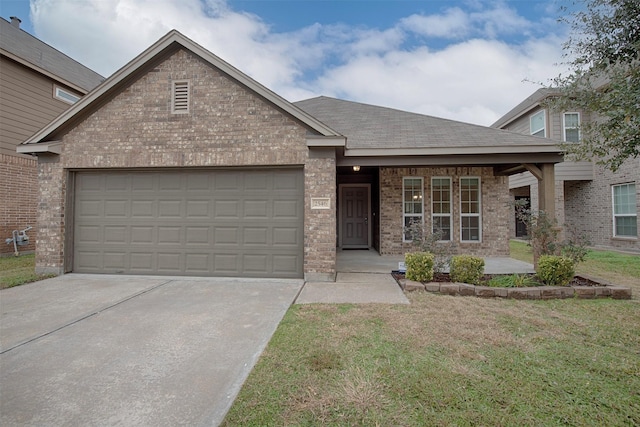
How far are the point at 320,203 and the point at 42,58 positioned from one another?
40.4 feet

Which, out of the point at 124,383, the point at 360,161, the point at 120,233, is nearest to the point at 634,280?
the point at 360,161

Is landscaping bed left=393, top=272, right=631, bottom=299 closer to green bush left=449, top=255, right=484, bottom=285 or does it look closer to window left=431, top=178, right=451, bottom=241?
green bush left=449, top=255, right=484, bottom=285

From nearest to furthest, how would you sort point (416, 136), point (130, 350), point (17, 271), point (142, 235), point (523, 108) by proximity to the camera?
point (130, 350) < point (142, 235) < point (17, 271) < point (416, 136) < point (523, 108)

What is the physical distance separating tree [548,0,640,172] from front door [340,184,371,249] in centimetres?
689

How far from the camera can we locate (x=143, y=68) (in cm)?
661

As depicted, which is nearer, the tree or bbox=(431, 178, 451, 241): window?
the tree

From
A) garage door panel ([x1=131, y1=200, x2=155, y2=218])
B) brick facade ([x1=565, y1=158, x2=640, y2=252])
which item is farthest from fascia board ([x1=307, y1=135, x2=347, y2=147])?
brick facade ([x1=565, y1=158, x2=640, y2=252])

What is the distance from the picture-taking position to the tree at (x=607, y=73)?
12.1ft

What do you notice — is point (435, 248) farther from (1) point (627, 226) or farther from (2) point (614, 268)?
Answer: (1) point (627, 226)

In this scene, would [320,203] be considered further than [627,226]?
No

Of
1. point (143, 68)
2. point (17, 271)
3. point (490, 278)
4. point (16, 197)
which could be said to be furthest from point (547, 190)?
point (16, 197)

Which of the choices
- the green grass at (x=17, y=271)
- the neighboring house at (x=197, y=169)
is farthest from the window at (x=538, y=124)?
the green grass at (x=17, y=271)

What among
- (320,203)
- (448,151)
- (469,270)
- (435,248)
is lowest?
(469,270)

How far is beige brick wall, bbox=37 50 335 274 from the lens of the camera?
6.35 metres
